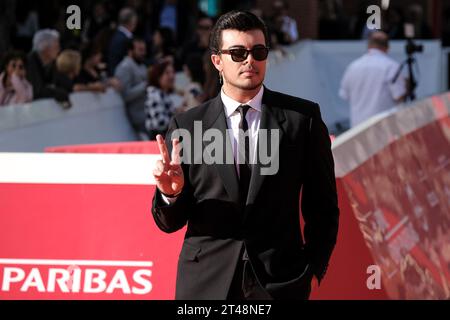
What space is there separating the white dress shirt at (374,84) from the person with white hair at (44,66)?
362 cm

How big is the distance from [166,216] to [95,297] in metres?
1.64

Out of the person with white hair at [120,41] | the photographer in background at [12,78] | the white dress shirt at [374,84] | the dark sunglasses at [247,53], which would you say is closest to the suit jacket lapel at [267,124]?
the dark sunglasses at [247,53]

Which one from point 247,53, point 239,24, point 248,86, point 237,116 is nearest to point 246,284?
point 237,116

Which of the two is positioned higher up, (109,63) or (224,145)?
(224,145)

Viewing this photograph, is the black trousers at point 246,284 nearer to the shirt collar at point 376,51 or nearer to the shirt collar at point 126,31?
the shirt collar at point 376,51

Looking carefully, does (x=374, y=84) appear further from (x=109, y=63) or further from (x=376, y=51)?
(x=109, y=63)

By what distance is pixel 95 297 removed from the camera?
18.9ft

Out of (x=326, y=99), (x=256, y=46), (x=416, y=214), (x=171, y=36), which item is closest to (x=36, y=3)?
(x=171, y=36)

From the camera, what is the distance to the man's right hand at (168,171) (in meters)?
4.10

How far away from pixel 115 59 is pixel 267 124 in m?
9.98

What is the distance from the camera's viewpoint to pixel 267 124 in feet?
14.1

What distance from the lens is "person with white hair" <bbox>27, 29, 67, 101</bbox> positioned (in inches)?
457

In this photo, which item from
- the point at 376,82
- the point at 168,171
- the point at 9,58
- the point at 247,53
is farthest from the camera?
the point at 376,82

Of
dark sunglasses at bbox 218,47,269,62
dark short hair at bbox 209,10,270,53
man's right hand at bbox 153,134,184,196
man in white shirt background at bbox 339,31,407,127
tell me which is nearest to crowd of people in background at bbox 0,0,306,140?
man in white shirt background at bbox 339,31,407,127
